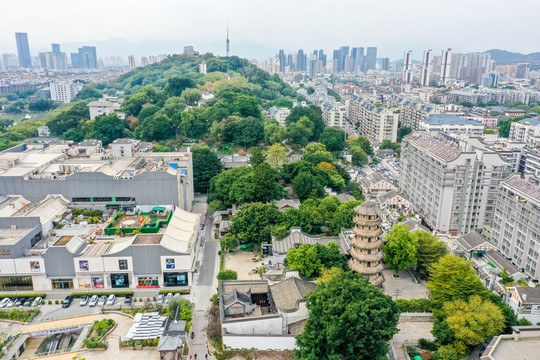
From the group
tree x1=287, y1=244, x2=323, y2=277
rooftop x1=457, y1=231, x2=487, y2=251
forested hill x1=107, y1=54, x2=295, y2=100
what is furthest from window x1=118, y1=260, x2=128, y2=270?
forested hill x1=107, y1=54, x2=295, y2=100

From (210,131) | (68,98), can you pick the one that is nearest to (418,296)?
(210,131)

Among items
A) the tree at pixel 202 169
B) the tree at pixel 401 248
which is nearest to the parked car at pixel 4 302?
the tree at pixel 202 169

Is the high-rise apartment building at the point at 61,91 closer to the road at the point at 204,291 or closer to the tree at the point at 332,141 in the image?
the tree at the point at 332,141

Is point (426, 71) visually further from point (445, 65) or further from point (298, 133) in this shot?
point (298, 133)

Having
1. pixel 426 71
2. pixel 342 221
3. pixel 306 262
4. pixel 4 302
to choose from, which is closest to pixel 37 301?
pixel 4 302

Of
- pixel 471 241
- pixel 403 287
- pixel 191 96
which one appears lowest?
pixel 403 287

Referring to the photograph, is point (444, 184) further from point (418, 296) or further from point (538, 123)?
point (538, 123)
